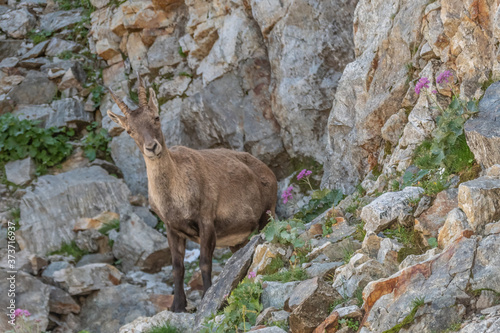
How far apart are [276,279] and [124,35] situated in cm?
1123

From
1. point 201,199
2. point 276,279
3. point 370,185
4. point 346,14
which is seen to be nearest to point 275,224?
point 276,279

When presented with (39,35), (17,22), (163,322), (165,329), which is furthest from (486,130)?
(17,22)

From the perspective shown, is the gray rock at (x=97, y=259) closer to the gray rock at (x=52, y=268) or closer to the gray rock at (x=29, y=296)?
the gray rock at (x=52, y=268)

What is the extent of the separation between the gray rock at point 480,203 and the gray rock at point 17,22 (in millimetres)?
15820

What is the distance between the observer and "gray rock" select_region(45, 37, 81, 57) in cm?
1689

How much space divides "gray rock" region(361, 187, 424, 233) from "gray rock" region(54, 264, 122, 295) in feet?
20.3

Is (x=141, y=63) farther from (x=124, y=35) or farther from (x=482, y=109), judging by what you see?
(x=482, y=109)

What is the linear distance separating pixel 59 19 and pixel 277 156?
9.02m

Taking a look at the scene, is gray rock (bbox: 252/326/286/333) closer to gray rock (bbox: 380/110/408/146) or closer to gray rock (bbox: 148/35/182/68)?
gray rock (bbox: 380/110/408/146)

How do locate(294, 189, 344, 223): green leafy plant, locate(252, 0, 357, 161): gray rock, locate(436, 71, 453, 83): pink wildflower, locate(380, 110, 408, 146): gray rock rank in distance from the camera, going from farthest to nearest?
locate(252, 0, 357, 161): gray rock
locate(294, 189, 344, 223): green leafy plant
locate(380, 110, 408, 146): gray rock
locate(436, 71, 453, 83): pink wildflower

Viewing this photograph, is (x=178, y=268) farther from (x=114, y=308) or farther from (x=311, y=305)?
(x=311, y=305)

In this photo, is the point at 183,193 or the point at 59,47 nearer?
the point at 183,193

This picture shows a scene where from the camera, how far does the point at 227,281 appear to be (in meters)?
6.62

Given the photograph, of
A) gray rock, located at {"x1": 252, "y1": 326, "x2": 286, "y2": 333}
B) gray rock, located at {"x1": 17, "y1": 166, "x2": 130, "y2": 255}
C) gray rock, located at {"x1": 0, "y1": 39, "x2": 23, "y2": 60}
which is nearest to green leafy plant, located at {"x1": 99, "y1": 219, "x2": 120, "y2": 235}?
gray rock, located at {"x1": 17, "y1": 166, "x2": 130, "y2": 255}
